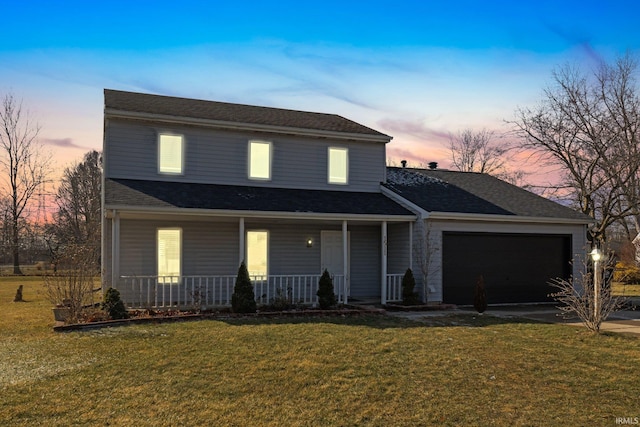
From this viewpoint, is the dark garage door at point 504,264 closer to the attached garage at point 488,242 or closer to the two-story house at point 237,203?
the attached garage at point 488,242

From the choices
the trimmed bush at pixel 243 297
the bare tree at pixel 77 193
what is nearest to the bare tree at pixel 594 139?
the trimmed bush at pixel 243 297

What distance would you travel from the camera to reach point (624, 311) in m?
15.0

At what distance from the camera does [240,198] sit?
46.9ft

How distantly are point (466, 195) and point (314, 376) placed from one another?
1189cm

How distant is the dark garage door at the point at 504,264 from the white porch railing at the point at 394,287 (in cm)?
136

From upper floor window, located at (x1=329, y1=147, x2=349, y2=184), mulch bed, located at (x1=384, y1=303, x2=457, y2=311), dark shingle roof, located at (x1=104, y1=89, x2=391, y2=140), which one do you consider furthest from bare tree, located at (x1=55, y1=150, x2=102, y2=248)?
mulch bed, located at (x1=384, y1=303, x2=457, y2=311)

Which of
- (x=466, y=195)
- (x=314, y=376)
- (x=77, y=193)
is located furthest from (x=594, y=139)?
(x=77, y=193)

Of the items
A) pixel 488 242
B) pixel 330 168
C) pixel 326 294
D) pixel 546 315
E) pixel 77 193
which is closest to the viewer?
pixel 326 294

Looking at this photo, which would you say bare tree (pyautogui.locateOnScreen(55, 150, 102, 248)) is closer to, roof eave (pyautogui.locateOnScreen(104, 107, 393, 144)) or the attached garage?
roof eave (pyautogui.locateOnScreen(104, 107, 393, 144))

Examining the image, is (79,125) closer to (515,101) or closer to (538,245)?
(538,245)

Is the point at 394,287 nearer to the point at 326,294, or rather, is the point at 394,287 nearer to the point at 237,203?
the point at 326,294

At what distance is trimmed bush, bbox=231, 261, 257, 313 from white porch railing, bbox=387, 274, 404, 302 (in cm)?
452

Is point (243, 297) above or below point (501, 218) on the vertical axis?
below

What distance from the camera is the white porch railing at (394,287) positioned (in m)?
15.2
